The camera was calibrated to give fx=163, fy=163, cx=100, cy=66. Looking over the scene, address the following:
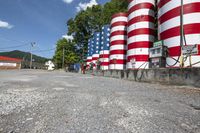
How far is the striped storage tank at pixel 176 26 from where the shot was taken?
8836 mm

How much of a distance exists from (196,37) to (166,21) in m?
2.22

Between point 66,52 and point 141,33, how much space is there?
42.8 m

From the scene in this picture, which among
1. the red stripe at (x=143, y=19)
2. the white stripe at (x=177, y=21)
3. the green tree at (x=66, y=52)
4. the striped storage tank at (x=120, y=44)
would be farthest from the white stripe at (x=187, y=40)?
the green tree at (x=66, y=52)

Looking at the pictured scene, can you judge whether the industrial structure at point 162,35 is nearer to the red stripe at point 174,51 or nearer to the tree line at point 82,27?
the red stripe at point 174,51

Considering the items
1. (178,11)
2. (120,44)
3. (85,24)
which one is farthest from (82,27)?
(178,11)

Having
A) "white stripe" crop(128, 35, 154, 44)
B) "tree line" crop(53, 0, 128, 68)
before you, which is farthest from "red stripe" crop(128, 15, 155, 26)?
"tree line" crop(53, 0, 128, 68)

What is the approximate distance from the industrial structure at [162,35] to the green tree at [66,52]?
3466 cm

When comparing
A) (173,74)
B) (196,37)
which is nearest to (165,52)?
(196,37)

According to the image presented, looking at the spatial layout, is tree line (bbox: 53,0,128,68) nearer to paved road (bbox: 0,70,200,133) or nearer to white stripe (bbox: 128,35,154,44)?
white stripe (bbox: 128,35,154,44)

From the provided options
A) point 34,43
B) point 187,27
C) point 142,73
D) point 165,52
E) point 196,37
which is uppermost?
point 34,43

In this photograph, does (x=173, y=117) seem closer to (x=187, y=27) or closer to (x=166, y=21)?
(x=187, y=27)

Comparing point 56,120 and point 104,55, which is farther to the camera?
point 104,55

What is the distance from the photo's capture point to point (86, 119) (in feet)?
9.46

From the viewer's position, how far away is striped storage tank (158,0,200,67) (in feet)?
29.0
